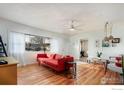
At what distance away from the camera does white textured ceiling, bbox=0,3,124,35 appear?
3.80ft

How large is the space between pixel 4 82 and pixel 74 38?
1035 mm

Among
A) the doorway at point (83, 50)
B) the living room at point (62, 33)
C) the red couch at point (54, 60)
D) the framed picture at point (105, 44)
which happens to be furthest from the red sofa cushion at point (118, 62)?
the red couch at point (54, 60)

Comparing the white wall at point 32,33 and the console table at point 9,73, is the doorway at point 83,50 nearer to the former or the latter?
the white wall at point 32,33

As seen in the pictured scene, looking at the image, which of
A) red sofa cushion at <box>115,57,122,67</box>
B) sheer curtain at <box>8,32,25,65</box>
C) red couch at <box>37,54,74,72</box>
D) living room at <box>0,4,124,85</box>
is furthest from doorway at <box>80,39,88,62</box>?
sheer curtain at <box>8,32,25,65</box>

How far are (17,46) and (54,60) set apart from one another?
0.53m

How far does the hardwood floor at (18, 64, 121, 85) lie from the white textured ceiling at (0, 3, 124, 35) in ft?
1.79

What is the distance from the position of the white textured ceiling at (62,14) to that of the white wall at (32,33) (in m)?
0.06

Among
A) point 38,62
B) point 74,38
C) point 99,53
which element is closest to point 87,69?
point 99,53

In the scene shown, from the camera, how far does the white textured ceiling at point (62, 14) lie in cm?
116

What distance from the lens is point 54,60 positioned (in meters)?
1.49

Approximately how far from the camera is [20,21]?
129cm

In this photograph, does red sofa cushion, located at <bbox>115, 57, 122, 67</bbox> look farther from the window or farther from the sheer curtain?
the sheer curtain
